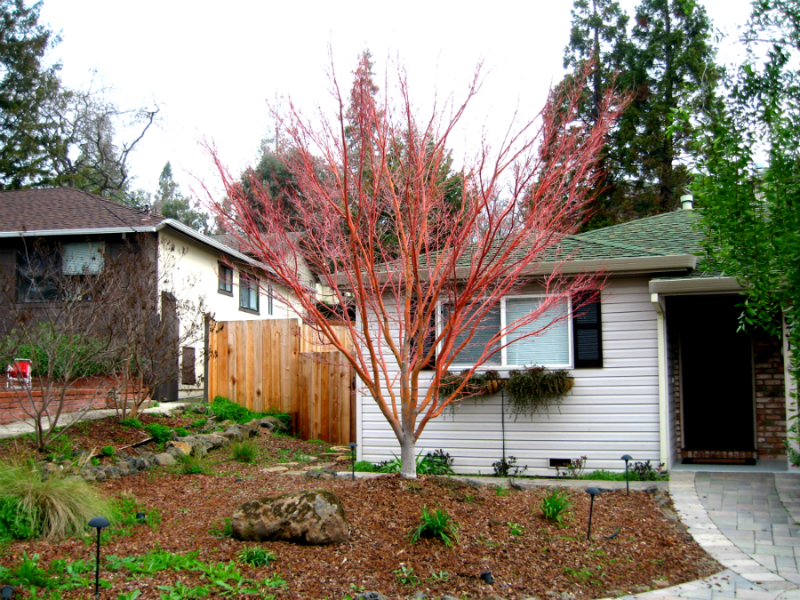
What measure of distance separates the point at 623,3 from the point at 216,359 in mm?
18790

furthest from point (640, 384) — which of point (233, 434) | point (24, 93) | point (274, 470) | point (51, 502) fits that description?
point (24, 93)

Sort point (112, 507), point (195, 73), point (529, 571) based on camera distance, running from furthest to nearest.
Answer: point (195, 73) < point (112, 507) < point (529, 571)

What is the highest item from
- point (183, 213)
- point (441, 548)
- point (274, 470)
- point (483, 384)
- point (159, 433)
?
point (183, 213)

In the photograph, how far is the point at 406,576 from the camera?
4.12 metres

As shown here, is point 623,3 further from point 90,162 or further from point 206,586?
point 206,586

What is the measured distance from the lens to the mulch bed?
159 inches

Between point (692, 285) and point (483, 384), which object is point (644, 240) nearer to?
point (692, 285)

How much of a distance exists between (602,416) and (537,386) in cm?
86

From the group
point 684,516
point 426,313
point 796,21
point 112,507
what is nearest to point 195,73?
point 426,313

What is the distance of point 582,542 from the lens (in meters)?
4.84

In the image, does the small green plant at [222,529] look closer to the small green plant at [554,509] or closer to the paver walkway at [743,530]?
the small green plant at [554,509]

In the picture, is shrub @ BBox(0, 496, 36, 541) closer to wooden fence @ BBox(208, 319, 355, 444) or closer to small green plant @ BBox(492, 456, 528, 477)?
small green plant @ BBox(492, 456, 528, 477)

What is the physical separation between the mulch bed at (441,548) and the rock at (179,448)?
157 cm

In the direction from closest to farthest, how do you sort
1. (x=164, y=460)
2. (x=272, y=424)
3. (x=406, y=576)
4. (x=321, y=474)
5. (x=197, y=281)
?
(x=406, y=576), (x=321, y=474), (x=164, y=460), (x=272, y=424), (x=197, y=281)
